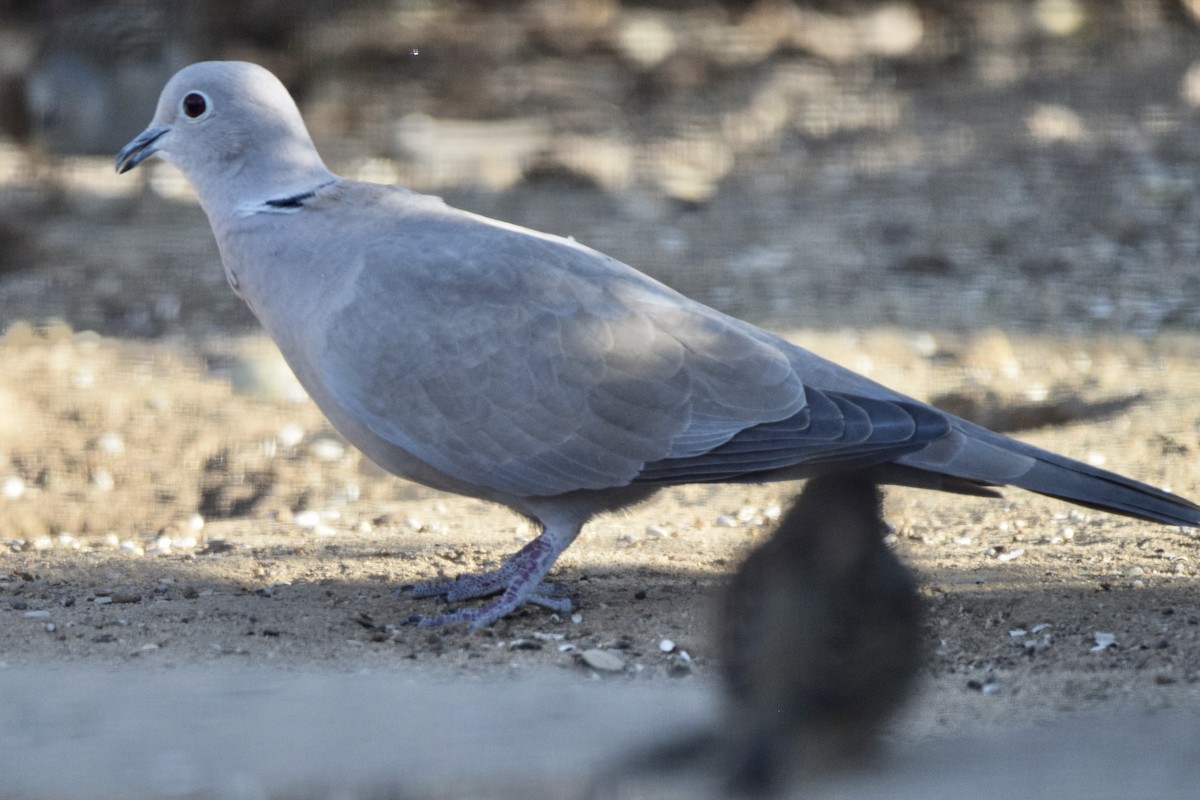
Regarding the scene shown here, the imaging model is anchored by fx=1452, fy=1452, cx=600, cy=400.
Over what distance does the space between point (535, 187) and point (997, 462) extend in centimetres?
536

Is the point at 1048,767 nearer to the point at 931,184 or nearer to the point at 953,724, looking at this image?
the point at 953,724

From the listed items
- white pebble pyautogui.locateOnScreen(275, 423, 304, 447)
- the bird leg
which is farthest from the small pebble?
white pebble pyautogui.locateOnScreen(275, 423, 304, 447)

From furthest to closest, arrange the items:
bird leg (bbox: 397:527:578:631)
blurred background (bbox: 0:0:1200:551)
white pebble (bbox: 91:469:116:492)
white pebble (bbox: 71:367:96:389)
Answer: white pebble (bbox: 71:367:96:389)
blurred background (bbox: 0:0:1200:551)
white pebble (bbox: 91:469:116:492)
bird leg (bbox: 397:527:578:631)

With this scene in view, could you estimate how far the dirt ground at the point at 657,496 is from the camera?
7.30ft

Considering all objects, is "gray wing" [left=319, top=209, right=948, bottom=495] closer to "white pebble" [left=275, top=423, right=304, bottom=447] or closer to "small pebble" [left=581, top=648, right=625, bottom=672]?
"small pebble" [left=581, top=648, right=625, bottom=672]

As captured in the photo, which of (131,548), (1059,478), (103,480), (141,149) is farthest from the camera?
(103,480)

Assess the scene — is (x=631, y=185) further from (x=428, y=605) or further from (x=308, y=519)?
(x=428, y=605)

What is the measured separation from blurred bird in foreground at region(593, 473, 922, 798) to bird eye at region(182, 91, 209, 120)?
1822 millimetres

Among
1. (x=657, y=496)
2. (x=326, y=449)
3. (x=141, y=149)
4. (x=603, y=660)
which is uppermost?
(x=141, y=149)

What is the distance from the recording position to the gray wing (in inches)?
119

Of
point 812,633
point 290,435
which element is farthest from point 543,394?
point 290,435

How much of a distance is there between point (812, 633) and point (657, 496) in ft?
3.93

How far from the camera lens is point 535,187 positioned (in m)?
8.02

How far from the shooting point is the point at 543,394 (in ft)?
9.96
